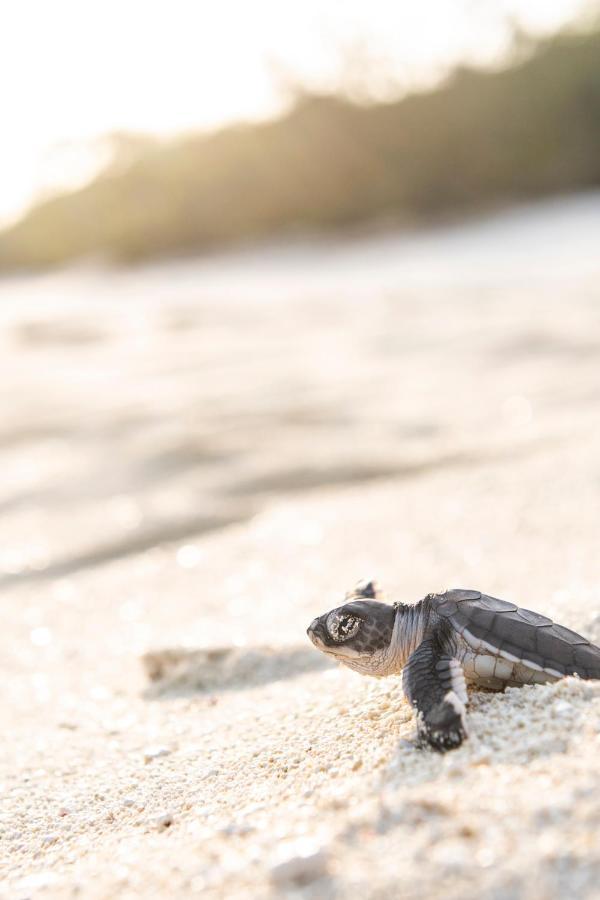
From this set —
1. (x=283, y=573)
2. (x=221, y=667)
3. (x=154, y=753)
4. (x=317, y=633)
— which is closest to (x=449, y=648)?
(x=317, y=633)

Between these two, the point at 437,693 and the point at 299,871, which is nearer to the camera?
the point at 299,871

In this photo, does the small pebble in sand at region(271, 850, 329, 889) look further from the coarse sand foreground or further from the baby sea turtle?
the baby sea turtle

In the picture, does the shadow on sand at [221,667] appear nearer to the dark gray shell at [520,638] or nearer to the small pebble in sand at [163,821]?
the small pebble in sand at [163,821]

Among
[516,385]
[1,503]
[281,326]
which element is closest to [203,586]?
[1,503]

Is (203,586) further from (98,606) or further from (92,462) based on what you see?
(92,462)

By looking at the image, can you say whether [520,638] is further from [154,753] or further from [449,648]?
[154,753]
